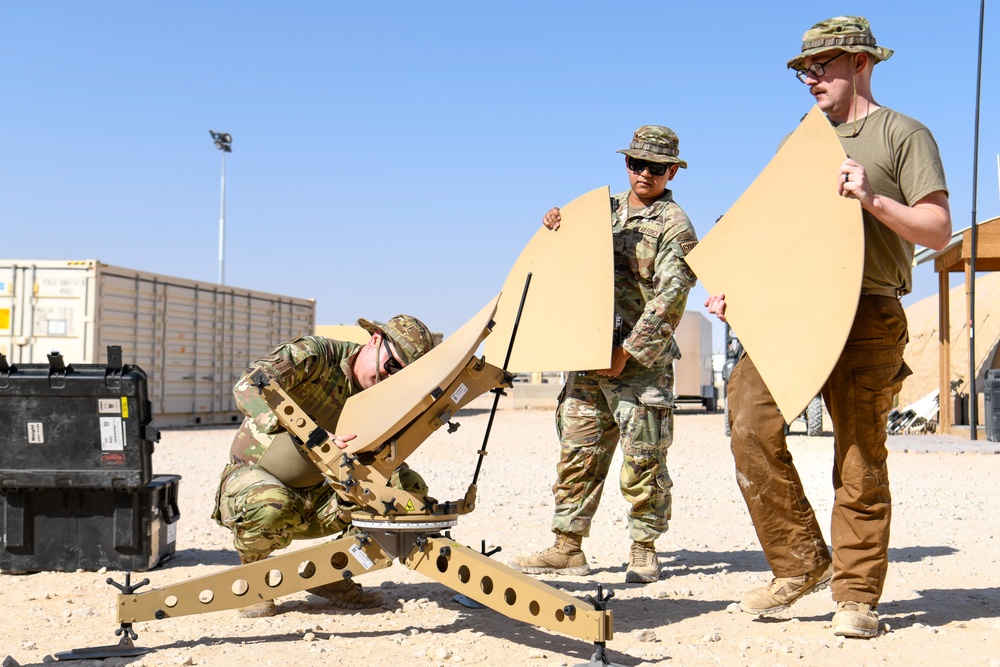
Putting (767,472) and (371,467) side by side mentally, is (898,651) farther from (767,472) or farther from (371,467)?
(371,467)

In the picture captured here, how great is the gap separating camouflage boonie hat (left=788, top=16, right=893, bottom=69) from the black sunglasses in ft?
6.66

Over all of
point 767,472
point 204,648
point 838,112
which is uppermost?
point 838,112

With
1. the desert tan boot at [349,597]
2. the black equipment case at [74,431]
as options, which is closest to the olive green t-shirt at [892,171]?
the desert tan boot at [349,597]

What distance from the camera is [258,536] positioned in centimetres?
387

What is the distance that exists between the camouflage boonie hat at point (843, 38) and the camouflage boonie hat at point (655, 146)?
4.13ft

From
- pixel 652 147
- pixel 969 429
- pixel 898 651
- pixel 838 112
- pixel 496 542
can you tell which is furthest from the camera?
pixel 969 429

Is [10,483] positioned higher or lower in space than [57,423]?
lower

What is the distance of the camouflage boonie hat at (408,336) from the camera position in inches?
158

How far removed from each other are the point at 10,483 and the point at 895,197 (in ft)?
14.4

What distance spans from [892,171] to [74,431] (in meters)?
4.04

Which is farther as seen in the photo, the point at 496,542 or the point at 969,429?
the point at 969,429

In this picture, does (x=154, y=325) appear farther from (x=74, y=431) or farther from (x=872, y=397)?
(x=872, y=397)

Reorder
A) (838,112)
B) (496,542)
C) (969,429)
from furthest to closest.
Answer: (969,429), (496,542), (838,112)

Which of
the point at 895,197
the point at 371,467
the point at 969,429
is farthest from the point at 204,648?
the point at 969,429
